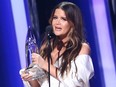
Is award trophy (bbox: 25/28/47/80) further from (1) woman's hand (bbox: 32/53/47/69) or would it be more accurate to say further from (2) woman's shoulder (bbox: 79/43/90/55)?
(2) woman's shoulder (bbox: 79/43/90/55)

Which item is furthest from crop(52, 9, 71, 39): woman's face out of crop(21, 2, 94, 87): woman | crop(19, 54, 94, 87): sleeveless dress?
crop(19, 54, 94, 87): sleeveless dress

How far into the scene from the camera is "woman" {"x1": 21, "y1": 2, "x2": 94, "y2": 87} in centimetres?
106

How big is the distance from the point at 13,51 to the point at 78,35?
1.39 feet

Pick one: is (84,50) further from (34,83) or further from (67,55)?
(34,83)

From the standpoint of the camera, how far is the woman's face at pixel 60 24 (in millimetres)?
1123

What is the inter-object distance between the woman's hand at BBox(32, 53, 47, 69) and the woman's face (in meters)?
0.12

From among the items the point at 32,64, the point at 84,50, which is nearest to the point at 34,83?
the point at 32,64

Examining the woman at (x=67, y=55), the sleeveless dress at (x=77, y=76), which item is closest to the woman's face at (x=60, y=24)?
the woman at (x=67, y=55)

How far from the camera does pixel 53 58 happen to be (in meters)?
1.14

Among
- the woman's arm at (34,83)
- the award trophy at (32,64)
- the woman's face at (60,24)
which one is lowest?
the woman's arm at (34,83)

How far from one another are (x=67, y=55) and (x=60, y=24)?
11 cm

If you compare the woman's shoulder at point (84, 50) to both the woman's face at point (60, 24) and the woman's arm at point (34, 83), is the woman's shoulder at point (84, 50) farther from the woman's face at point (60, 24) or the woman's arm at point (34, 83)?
the woman's arm at point (34, 83)

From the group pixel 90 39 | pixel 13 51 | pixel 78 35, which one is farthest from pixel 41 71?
pixel 90 39

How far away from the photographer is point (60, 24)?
1.12 m
